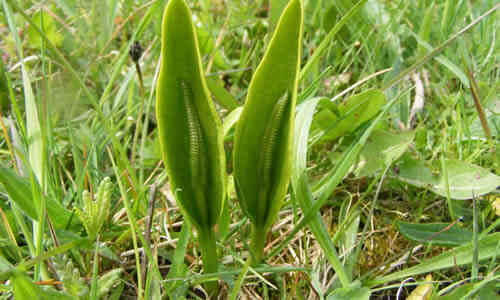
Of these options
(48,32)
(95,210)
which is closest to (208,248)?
(95,210)

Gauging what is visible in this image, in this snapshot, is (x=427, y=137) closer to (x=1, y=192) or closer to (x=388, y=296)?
(x=388, y=296)

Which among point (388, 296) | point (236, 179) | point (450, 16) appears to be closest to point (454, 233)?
point (388, 296)

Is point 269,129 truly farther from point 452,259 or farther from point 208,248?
point 452,259

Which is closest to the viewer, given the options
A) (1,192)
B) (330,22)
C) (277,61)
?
(277,61)

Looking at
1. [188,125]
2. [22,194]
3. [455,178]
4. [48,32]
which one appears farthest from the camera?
[48,32]

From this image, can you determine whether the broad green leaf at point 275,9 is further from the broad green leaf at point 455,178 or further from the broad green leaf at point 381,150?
the broad green leaf at point 455,178
